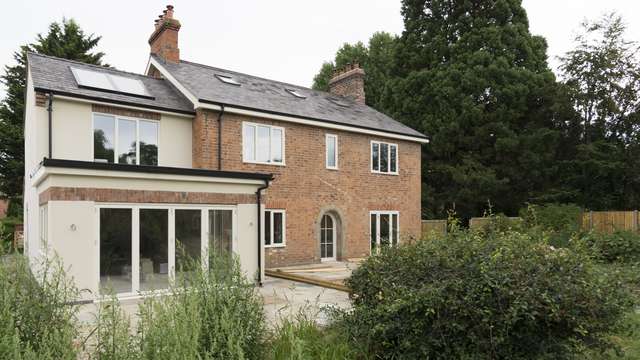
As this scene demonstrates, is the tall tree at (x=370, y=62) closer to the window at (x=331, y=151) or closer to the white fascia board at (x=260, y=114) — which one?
the white fascia board at (x=260, y=114)

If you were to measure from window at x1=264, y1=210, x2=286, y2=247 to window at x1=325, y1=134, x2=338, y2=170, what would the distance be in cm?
301

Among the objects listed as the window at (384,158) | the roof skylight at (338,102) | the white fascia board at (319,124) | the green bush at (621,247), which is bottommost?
the green bush at (621,247)

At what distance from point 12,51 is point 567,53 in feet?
110

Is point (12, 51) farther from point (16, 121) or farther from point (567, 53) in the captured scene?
point (567, 53)

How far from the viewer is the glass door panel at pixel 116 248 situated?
9305 mm

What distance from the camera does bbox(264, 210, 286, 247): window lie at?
50.1 feet

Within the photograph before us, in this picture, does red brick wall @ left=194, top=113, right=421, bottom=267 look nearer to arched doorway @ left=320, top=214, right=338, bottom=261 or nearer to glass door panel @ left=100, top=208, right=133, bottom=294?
arched doorway @ left=320, top=214, right=338, bottom=261

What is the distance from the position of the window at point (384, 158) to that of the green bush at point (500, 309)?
13.6 m

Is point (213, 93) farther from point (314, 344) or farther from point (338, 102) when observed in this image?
point (314, 344)

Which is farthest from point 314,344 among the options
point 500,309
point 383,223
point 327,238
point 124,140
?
point 383,223

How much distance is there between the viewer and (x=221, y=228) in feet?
36.3

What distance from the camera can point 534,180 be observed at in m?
25.4

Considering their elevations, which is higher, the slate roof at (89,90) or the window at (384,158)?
the slate roof at (89,90)

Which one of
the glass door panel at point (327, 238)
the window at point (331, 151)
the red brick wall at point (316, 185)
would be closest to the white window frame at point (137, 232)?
the red brick wall at point (316, 185)
